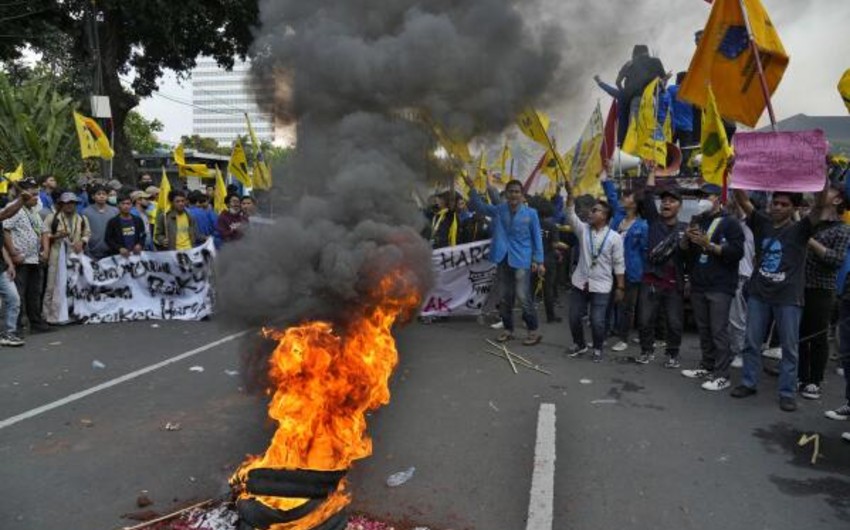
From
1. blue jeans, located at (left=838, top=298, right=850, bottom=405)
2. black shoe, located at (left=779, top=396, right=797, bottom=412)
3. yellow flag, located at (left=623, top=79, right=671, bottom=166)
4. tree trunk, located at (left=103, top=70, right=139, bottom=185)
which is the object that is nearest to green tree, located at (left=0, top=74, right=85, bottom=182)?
tree trunk, located at (left=103, top=70, right=139, bottom=185)

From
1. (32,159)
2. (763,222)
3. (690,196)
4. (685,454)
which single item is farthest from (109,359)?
(32,159)

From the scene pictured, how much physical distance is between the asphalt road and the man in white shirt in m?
0.42

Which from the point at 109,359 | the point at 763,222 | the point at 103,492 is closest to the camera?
the point at 103,492

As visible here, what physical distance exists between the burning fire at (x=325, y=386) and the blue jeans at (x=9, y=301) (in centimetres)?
584

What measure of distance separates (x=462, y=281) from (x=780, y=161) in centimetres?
523

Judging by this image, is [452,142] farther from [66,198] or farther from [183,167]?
[183,167]

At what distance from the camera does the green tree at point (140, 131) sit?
4228 cm

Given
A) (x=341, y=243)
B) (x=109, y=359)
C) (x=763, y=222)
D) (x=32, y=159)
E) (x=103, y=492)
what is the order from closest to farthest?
(x=341, y=243), (x=103, y=492), (x=763, y=222), (x=109, y=359), (x=32, y=159)

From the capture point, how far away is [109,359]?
7023mm

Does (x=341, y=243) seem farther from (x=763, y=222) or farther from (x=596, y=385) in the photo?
(x=763, y=222)

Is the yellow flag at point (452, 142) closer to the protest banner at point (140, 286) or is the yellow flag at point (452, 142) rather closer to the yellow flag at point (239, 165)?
the protest banner at point (140, 286)

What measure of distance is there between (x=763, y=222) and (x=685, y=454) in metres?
2.51

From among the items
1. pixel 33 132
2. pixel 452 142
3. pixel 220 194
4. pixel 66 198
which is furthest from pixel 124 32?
pixel 452 142

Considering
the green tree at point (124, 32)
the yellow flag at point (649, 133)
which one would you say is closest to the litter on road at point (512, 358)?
the yellow flag at point (649, 133)
